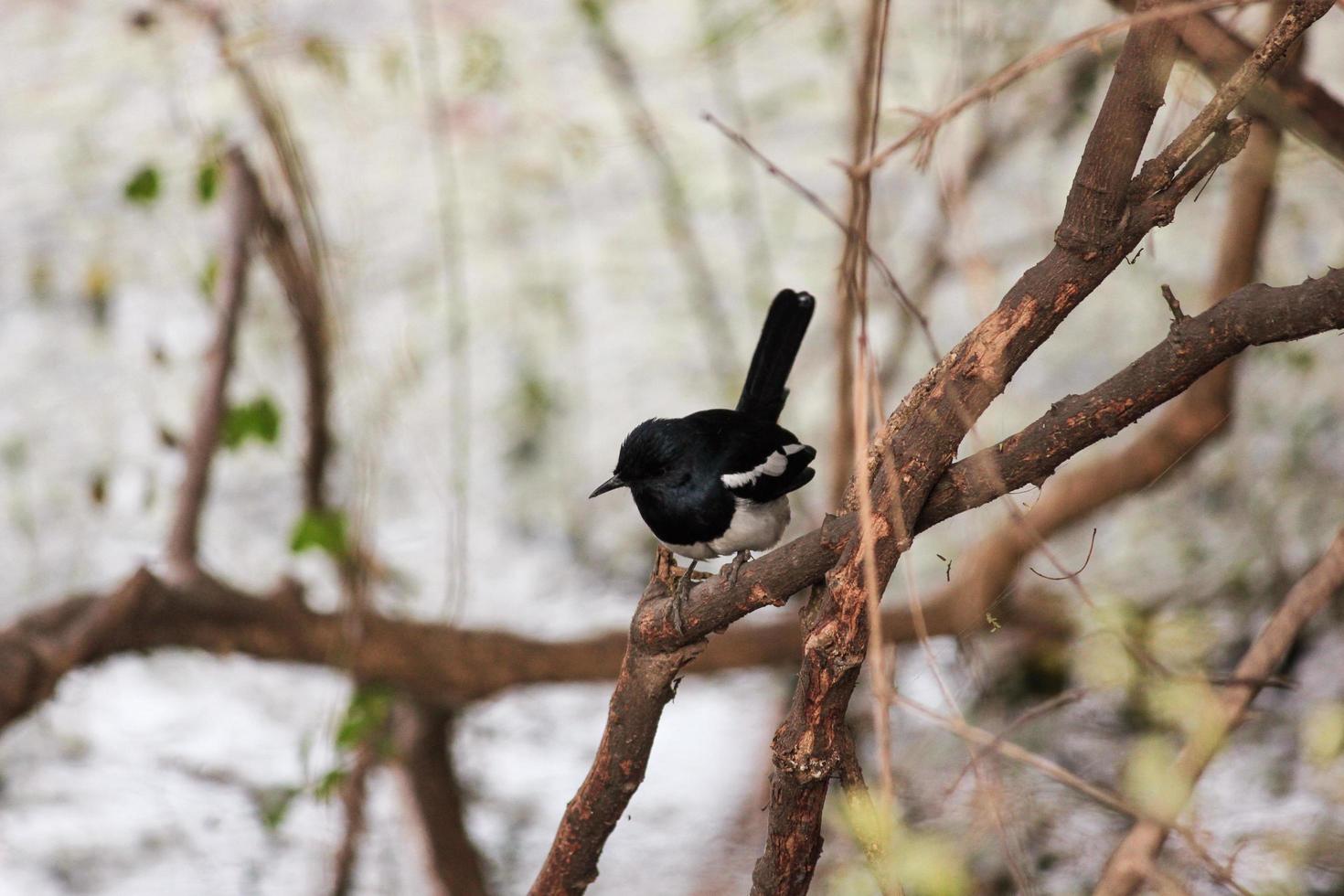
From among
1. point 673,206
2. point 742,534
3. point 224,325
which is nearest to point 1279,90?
point 742,534

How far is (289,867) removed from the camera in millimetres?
4379

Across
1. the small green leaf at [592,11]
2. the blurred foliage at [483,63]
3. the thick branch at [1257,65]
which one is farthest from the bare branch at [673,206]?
the thick branch at [1257,65]

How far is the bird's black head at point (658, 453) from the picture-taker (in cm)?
254

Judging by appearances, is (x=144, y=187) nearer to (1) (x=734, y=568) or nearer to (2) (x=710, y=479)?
(2) (x=710, y=479)

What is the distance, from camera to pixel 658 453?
8.33ft

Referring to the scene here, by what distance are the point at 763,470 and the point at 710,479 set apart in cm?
11

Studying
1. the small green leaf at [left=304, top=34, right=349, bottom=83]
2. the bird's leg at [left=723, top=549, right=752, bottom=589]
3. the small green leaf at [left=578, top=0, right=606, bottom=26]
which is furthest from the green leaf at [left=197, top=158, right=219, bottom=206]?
the bird's leg at [left=723, top=549, right=752, bottom=589]

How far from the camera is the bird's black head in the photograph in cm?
254

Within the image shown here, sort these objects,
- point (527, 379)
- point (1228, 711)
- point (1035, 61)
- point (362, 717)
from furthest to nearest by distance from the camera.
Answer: point (527, 379), point (362, 717), point (1228, 711), point (1035, 61)

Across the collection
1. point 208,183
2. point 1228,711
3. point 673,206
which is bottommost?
point 1228,711

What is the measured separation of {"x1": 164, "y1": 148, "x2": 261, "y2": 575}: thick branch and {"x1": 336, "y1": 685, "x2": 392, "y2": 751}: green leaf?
81cm

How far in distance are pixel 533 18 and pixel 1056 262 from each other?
4688 millimetres

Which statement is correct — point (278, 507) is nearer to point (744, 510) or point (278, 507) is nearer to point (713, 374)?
point (713, 374)

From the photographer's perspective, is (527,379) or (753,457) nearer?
(753,457)
